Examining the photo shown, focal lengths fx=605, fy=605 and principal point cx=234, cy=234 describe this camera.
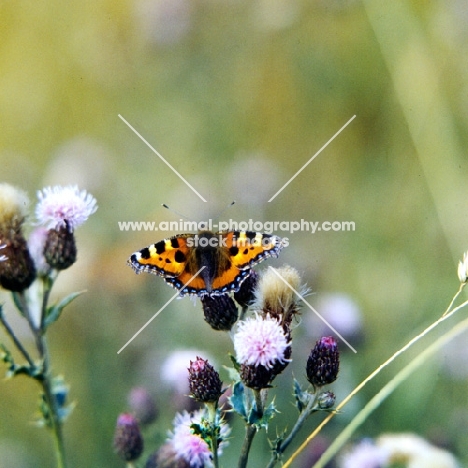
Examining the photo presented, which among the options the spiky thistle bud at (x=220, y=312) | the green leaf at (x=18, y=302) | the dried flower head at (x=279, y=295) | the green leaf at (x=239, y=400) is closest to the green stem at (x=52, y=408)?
the green leaf at (x=18, y=302)

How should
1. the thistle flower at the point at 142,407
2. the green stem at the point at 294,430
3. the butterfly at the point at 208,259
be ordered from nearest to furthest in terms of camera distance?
the green stem at the point at 294,430
the butterfly at the point at 208,259
the thistle flower at the point at 142,407

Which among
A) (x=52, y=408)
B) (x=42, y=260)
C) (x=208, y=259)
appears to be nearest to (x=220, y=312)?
(x=208, y=259)

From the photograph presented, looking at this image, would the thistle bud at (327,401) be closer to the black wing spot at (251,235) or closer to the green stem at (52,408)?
the black wing spot at (251,235)

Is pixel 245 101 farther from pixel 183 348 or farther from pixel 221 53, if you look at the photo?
pixel 183 348

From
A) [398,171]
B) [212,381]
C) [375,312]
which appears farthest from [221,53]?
[212,381]

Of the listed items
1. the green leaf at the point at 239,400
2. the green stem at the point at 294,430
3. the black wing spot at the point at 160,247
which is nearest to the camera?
the green stem at the point at 294,430

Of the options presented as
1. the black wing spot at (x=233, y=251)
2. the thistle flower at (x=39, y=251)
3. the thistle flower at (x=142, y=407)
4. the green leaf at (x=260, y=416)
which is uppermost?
the thistle flower at (x=39, y=251)

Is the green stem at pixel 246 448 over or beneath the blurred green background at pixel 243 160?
beneath

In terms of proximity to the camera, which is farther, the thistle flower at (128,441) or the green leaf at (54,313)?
the thistle flower at (128,441)
